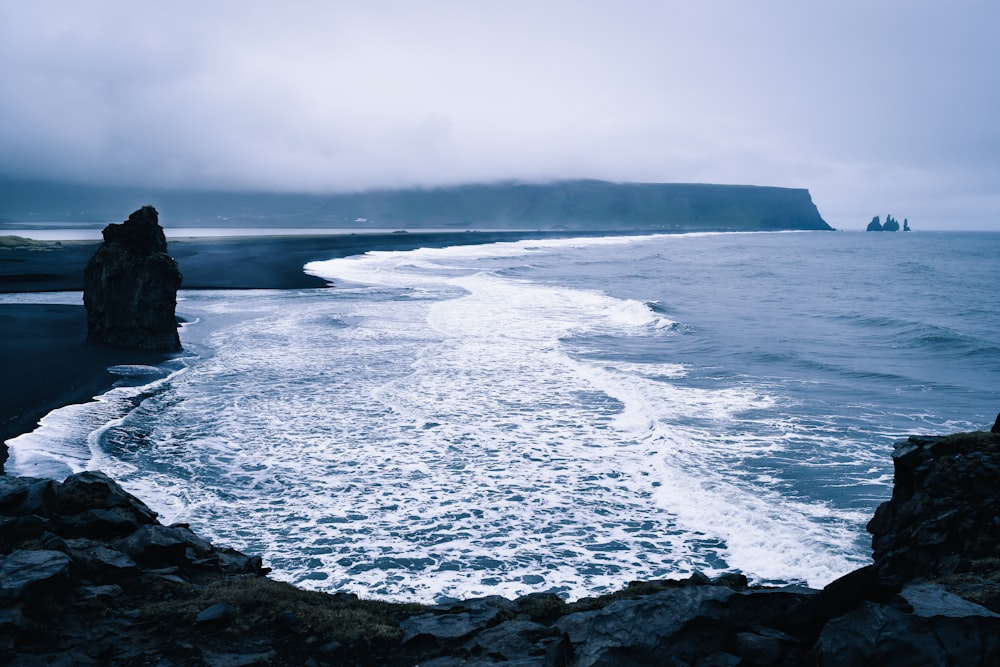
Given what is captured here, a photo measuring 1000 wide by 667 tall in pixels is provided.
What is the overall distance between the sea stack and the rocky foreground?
1648cm

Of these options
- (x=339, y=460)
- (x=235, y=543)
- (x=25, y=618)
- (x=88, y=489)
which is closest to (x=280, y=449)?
(x=339, y=460)

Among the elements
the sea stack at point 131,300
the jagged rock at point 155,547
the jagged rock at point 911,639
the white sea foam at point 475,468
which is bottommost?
the white sea foam at point 475,468

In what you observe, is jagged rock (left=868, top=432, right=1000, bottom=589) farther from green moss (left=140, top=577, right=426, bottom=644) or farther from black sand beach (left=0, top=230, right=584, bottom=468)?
black sand beach (left=0, top=230, right=584, bottom=468)

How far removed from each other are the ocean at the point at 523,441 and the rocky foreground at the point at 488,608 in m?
1.77

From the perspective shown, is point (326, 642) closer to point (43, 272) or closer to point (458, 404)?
point (458, 404)

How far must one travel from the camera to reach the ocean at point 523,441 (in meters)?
10.5

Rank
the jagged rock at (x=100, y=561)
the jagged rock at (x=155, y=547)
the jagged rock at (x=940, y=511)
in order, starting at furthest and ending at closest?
1. the jagged rock at (x=155, y=547)
2. the jagged rock at (x=940, y=511)
3. the jagged rock at (x=100, y=561)

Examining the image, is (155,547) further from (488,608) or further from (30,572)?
(488,608)


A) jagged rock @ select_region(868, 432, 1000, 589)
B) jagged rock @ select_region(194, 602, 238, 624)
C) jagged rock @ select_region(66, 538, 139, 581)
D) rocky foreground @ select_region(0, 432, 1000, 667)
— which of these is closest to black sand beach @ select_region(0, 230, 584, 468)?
jagged rock @ select_region(66, 538, 139, 581)

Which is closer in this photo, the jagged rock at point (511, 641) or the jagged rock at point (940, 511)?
the jagged rock at point (511, 641)

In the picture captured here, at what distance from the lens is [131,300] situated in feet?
80.5

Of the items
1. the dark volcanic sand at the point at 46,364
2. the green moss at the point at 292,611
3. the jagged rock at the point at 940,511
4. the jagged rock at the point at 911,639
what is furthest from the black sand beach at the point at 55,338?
the jagged rock at the point at 940,511

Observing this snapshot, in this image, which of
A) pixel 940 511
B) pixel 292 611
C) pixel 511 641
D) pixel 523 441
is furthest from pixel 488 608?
pixel 523 441

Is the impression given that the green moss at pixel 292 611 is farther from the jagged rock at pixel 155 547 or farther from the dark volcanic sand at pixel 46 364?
the dark volcanic sand at pixel 46 364
